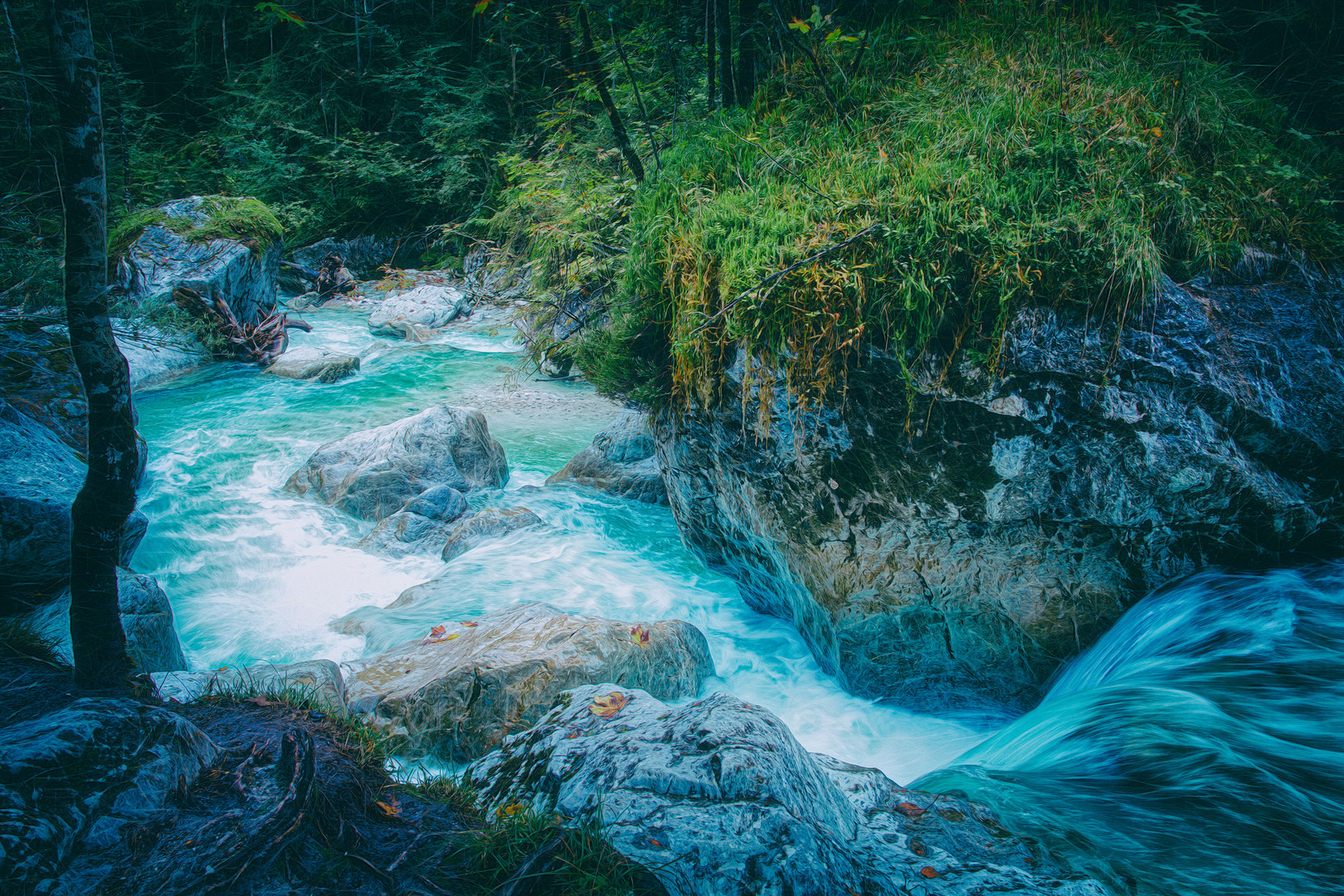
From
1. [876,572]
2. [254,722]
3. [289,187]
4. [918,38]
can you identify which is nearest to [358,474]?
[254,722]

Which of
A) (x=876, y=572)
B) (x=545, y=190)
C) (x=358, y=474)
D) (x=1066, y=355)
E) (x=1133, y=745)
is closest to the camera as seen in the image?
(x=1133, y=745)

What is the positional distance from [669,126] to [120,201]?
12.7 meters

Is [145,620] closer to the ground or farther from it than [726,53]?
closer to the ground

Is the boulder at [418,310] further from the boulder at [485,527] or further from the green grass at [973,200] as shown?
the green grass at [973,200]

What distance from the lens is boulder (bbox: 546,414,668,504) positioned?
779cm

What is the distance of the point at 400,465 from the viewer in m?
7.47

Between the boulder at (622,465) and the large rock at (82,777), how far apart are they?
557 cm

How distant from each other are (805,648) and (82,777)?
4.48 m

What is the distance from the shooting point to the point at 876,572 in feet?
13.7

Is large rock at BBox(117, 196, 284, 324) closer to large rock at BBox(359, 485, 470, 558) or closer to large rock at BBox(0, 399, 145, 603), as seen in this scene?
large rock at BBox(359, 485, 470, 558)

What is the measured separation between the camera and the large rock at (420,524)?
6559mm

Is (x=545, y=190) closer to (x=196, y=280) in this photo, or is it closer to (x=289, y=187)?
(x=196, y=280)

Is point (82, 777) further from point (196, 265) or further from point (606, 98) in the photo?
point (196, 265)

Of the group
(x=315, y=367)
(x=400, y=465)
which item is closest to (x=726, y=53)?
(x=400, y=465)
